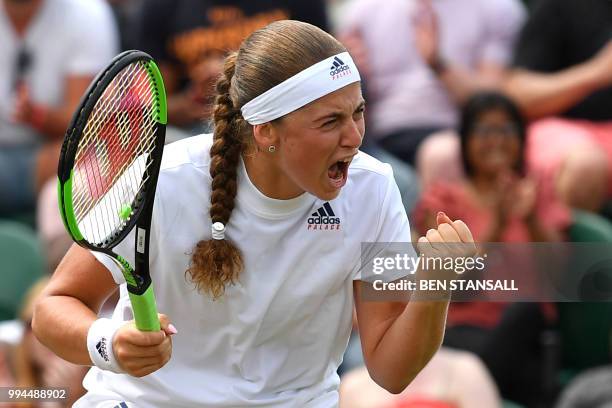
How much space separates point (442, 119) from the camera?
6664 mm

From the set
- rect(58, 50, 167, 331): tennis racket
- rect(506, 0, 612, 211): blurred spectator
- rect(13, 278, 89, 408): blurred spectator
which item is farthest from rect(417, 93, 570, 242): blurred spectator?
rect(58, 50, 167, 331): tennis racket

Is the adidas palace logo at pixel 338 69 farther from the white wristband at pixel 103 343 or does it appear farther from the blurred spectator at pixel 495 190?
the blurred spectator at pixel 495 190

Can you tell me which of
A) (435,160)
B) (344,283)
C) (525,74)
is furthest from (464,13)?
(344,283)

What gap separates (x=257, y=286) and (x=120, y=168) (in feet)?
1.55

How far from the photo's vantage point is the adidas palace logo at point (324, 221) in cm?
354

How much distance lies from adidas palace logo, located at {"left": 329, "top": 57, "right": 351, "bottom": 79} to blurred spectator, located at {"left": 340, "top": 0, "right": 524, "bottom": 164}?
10.4 feet

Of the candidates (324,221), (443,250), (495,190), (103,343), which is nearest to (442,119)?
(495,190)

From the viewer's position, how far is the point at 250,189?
3.53 meters

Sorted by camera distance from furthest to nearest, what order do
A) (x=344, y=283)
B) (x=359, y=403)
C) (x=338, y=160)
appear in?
(x=359, y=403) → (x=344, y=283) → (x=338, y=160)

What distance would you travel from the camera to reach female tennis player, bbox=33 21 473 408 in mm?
3393

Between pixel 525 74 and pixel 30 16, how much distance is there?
98.0 inches

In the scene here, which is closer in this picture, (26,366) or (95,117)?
(95,117)

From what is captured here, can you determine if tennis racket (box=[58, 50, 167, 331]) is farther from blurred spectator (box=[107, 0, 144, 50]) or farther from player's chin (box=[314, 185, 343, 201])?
blurred spectator (box=[107, 0, 144, 50])

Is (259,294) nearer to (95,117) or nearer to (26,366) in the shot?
(95,117)
